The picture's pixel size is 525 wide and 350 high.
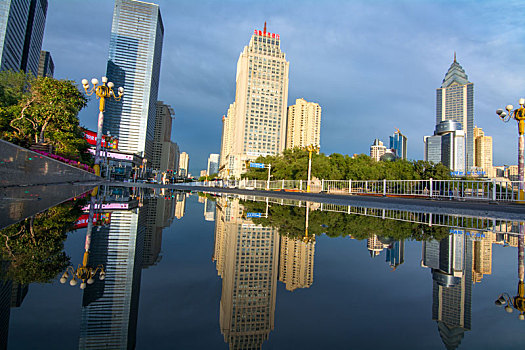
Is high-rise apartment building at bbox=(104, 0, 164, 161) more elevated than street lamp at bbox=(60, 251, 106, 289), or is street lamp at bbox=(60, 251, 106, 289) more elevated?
high-rise apartment building at bbox=(104, 0, 164, 161)

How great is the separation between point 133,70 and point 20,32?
52.6 meters

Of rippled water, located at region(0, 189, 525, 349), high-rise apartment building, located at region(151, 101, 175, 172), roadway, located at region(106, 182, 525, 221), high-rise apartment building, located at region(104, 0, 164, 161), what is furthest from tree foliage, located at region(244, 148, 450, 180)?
high-rise apartment building, located at region(151, 101, 175, 172)

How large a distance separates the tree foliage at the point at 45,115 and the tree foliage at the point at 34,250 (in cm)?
1808

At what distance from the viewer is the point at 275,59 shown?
11062 cm

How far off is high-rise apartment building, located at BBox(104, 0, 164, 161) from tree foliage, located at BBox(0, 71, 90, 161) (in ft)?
335

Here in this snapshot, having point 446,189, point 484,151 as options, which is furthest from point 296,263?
point 484,151

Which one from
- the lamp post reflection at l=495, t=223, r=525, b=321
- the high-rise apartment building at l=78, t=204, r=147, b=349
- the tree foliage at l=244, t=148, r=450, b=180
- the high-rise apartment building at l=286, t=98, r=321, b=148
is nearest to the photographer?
the high-rise apartment building at l=78, t=204, r=147, b=349

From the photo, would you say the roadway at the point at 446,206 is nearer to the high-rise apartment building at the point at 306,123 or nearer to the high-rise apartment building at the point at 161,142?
the high-rise apartment building at the point at 306,123

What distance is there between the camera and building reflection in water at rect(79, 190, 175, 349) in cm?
115

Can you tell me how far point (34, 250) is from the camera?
2242 mm

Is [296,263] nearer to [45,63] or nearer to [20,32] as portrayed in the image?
[20,32]

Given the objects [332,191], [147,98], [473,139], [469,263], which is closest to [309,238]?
[469,263]

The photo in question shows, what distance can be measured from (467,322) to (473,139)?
230539 millimetres

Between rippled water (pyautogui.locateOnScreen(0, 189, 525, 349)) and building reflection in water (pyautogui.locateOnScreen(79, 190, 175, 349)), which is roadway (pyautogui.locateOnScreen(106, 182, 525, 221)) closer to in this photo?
rippled water (pyautogui.locateOnScreen(0, 189, 525, 349))
